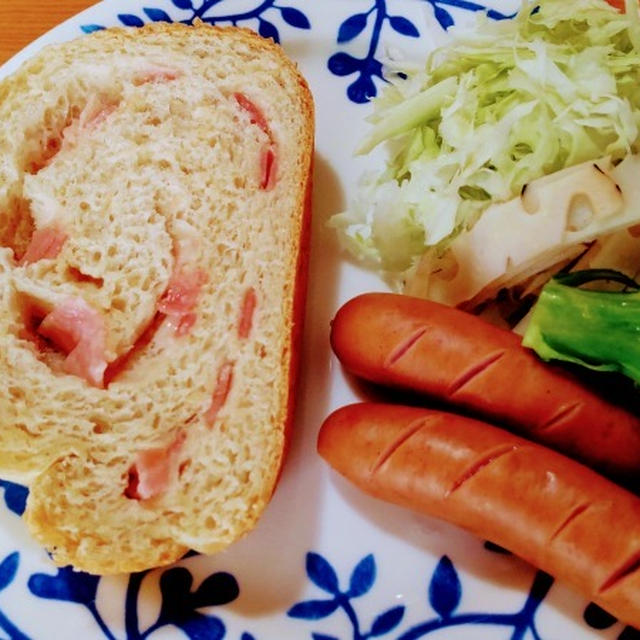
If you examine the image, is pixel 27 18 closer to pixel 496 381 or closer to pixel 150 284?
pixel 150 284

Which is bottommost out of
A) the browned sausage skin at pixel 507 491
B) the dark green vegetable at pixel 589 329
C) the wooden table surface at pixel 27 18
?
the browned sausage skin at pixel 507 491

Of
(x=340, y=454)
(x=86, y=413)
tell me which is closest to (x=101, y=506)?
(x=86, y=413)

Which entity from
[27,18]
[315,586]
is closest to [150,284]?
[315,586]

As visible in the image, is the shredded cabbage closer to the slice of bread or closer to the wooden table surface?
the slice of bread

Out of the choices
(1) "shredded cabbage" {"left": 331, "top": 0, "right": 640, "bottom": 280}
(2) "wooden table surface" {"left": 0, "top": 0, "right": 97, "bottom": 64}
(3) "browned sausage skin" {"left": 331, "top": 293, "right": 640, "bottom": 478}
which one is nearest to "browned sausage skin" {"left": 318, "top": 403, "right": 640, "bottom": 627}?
(3) "browned sausage skin" {"left": 331, "top": 293, "right": 640, "bottom": 478}

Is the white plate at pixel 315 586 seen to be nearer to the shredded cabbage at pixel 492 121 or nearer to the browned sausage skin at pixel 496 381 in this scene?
the browned sausage skin at pixel 496 381

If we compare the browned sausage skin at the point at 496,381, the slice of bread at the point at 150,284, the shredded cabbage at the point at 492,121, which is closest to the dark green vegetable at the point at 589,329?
the browned sausage skin at the point at 496,381

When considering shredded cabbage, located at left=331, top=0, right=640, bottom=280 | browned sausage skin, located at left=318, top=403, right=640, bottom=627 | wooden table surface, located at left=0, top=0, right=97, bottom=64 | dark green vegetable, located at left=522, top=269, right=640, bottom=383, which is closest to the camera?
browned sausage skin, located at left=318, top=403, right=640, bottom=627
